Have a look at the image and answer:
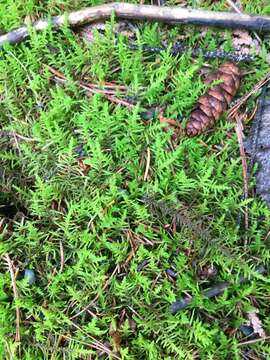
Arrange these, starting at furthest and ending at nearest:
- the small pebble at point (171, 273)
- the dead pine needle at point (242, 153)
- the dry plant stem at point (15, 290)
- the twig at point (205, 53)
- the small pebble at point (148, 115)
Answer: the twig at point (205, 53) < the small pebble at point (148, 115) < the dead pine needle at point (242, 153) < the small pebble at point (171, 273) < the dry plant stem at point (15, 290)

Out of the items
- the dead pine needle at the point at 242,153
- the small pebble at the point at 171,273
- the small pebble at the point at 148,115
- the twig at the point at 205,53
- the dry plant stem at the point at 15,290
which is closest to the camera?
the dry plant stem at the point at 15,290

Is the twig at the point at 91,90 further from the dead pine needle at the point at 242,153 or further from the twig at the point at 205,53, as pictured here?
the dead pine needle at the point at 242,153

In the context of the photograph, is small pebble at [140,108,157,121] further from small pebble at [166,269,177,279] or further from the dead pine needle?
small pebble at [166,269,177,279]

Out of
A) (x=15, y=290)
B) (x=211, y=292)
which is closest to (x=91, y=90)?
(x=15, y=290)

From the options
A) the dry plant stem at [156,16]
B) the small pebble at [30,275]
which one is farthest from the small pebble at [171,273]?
the dry plant stem at [156,16]

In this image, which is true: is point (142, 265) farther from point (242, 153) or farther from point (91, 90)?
point (91, 90)

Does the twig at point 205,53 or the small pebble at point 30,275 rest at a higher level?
the twig at point 205,53

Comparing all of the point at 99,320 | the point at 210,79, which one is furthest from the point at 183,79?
the point at 99,320
